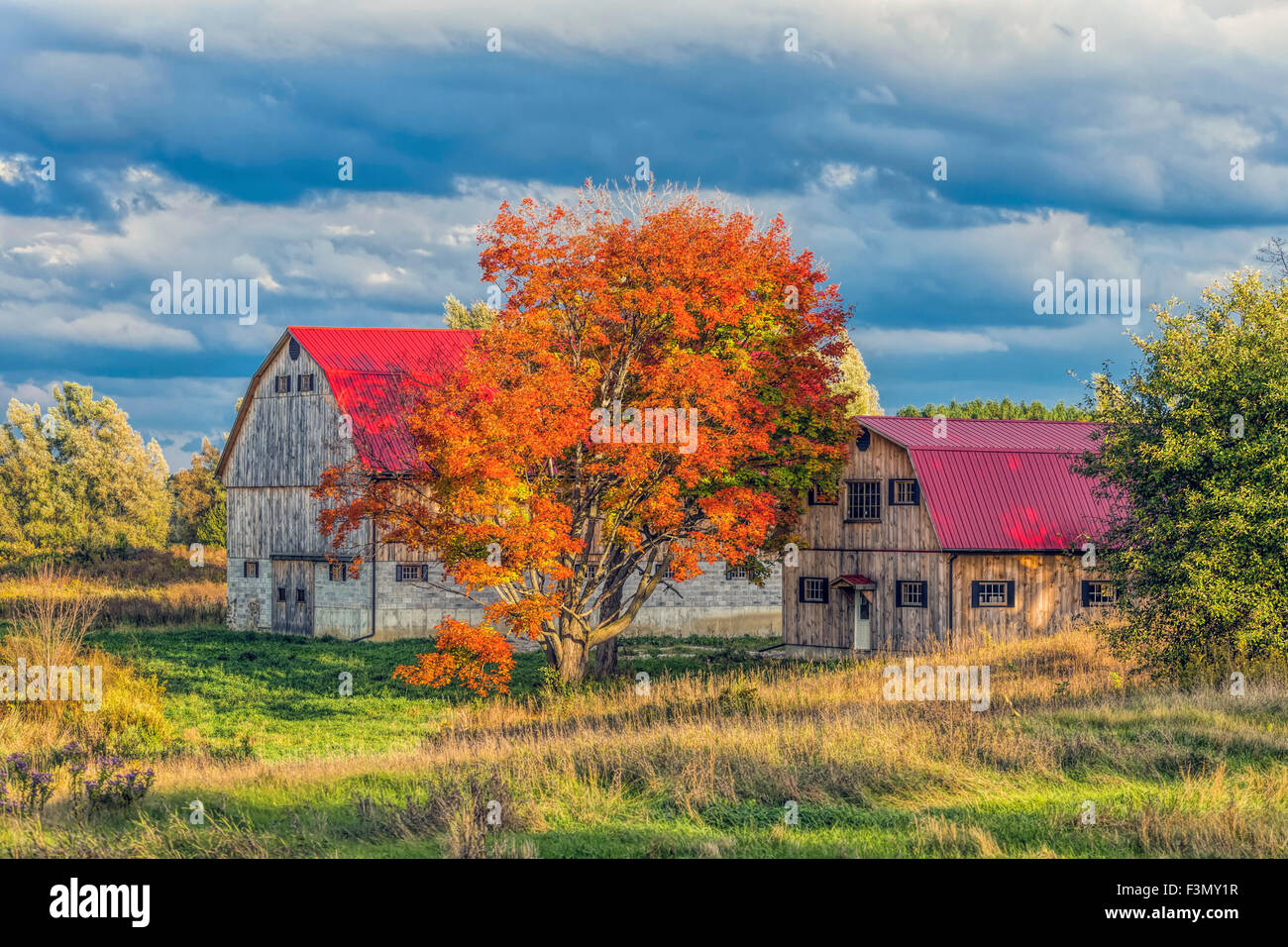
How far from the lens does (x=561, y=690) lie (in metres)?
27.7

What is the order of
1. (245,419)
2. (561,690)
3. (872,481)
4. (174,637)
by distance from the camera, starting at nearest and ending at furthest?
(561,690) < (872,481) < (174,637) < (245,419)

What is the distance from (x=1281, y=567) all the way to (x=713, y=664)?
15001 millimetres

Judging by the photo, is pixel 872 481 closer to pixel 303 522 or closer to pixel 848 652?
pixel 848 652

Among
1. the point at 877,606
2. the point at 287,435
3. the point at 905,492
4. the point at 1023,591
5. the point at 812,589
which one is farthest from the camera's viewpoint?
the point at 287,435

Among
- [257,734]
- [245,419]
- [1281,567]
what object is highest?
[245,419]

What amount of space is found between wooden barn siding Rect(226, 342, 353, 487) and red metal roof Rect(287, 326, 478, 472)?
619mm

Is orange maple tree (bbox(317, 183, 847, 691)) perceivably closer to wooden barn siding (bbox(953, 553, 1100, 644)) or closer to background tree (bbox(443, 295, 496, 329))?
wooden barn siding (bbox(953, 553, 1100, 644))

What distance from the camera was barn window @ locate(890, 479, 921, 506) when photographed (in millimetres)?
36406

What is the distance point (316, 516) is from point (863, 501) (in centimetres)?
1903

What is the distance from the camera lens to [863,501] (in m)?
37.9

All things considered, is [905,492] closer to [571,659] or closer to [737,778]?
[571,659]

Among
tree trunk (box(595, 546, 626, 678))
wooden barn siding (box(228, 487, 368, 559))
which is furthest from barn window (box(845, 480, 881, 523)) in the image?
wooden barn siding (box(228, 487, 368, 559))

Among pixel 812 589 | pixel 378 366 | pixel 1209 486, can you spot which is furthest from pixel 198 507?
pixel 1209 486
